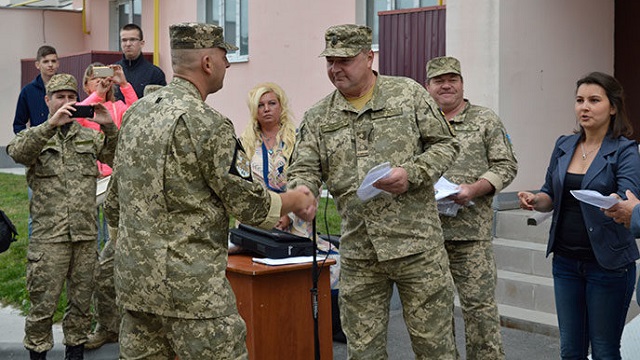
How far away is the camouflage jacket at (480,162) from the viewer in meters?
5.42

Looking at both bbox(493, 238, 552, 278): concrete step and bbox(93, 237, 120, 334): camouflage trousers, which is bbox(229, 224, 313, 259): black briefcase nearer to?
bbox(93, 237, 120, 334): camouflage trousers

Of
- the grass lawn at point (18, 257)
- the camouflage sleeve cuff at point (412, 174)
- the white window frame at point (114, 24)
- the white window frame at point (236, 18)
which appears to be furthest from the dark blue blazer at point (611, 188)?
the white window frame at point (114, 24)

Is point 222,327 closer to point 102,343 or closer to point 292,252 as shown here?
point 292,252

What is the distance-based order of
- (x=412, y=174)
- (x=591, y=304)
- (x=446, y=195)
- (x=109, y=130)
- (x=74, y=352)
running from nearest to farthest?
(x=412, y=174) < (x=591, y=304) < (x=446, y=195) < (x=109, y=130) < (x=74, y=352)

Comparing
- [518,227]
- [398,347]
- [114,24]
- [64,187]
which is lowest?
[398,347]

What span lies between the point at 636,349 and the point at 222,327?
310 centimetres

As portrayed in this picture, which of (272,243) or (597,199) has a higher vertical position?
(597,199)

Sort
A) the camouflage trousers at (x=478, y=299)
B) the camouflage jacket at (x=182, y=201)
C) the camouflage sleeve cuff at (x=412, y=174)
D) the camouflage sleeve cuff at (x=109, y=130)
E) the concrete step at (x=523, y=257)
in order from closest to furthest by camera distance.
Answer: the camouflage jacket at (x=182, y=201) → the camouflage sleeve cuff at (x=412, y=174) → the camouflage trousers at (x=478, y=299) → the camouflage sleeve cuff at (x=109, y=130) → the concrete step at (x=523, y=257)

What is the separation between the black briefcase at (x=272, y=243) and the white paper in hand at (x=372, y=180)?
4.70 feet

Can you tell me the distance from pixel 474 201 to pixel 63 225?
2752 mm

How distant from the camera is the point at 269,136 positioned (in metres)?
6.84

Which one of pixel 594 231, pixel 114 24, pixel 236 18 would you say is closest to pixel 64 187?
pixel 594 231

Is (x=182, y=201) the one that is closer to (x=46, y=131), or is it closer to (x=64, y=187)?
(x=46, y=131)

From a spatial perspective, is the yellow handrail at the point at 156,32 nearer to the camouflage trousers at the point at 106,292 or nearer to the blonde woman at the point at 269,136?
the blonde woman at the point at 269,136
